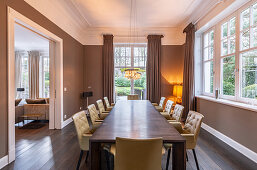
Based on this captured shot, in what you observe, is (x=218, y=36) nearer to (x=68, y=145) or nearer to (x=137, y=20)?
(x=137, y=20)

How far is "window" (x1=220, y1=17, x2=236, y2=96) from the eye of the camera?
327 centimetres

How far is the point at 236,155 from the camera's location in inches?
101

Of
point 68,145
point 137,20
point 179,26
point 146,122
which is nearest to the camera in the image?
point 146,122

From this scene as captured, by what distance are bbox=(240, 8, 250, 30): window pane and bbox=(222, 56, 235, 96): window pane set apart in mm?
673

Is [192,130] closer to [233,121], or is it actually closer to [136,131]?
[136,131]

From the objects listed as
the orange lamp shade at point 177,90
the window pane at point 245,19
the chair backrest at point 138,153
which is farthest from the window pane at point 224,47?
the chair backrest at point 138,153

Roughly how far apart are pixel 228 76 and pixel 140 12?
3.08 metres

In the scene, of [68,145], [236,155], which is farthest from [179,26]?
[68,145]

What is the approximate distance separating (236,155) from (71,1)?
5.11 m

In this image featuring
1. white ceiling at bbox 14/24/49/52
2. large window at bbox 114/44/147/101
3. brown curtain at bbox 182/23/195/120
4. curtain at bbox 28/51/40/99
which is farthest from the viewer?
curtain at bbox 28/51/40/99

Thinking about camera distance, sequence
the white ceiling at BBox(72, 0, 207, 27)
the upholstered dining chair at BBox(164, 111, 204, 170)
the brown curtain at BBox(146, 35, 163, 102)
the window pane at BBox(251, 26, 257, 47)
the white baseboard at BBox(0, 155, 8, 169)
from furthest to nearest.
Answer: the brown curtain at BBox(146, 35, 163, 102) → the white ceiling at BBox(72, 0, 207, 27) → the window pane at BBox(251, 26, 257, 47) → the white baseboard at BBox(0, 155, 8, 169) → the upholstered dining chair at BBox(164, 111, 204, 170)

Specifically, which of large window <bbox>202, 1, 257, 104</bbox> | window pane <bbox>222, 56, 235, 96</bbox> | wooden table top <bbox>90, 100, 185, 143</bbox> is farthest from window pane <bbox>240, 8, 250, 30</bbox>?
wooden table top <bbox>90, 100, 185, 143</bbox>

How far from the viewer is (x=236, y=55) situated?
312cm

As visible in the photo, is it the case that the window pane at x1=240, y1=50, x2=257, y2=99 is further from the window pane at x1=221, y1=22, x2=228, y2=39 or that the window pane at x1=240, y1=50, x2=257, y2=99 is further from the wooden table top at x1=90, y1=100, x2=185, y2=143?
the wooden table top at x1=90, y1=100, x2=185, y2=143
